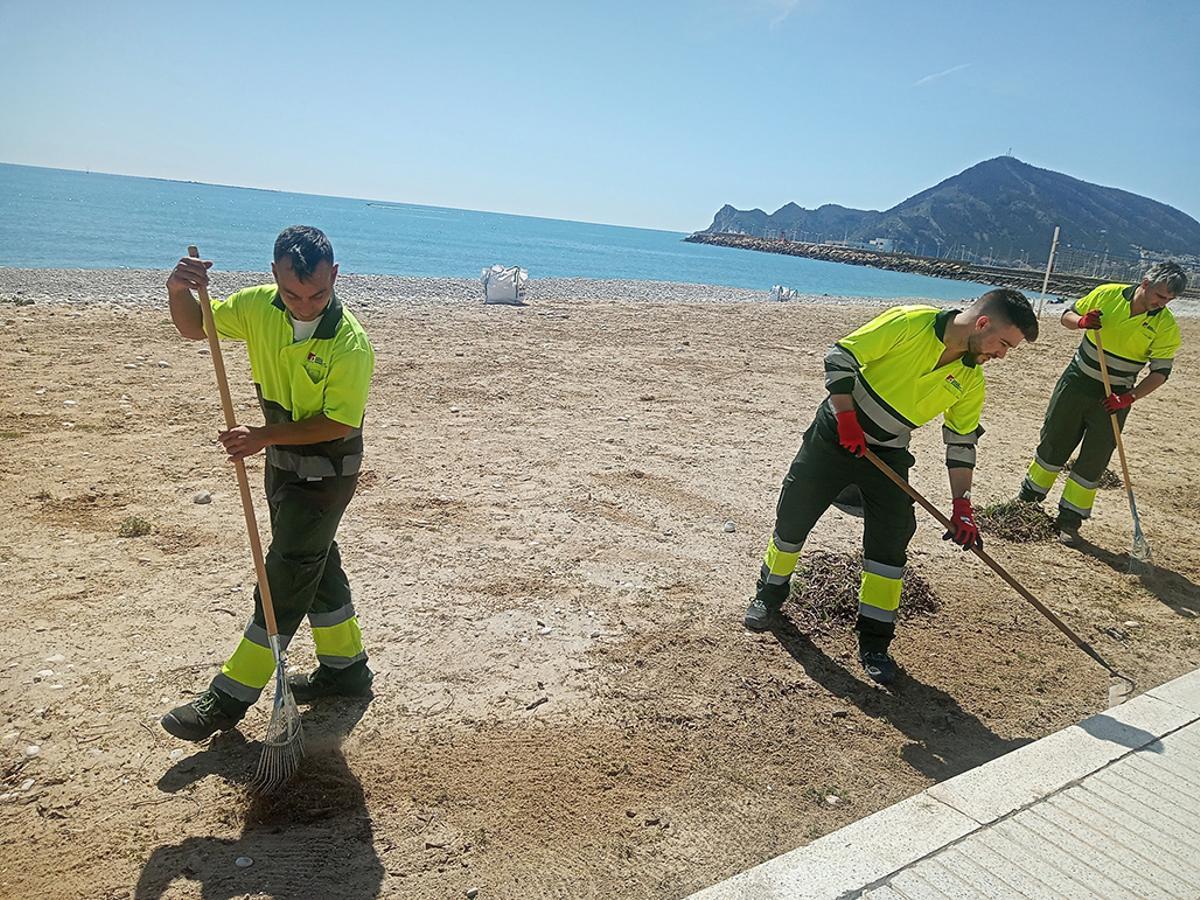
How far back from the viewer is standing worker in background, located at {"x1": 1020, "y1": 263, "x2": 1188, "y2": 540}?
6.02m

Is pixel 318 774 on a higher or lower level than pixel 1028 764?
lower

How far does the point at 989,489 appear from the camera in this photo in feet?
24.5

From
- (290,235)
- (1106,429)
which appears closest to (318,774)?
(290,235)

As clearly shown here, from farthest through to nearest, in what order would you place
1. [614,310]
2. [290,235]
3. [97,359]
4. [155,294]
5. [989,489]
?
1. [614,310]
2. [155,294]
3. [97,359]
4. [989,489]
5. [290,235]

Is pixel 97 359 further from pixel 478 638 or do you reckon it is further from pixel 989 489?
pixel 989 489

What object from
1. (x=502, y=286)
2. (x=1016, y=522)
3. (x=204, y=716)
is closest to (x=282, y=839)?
(x=204, y=716)

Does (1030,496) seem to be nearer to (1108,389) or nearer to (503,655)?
(1108,389)

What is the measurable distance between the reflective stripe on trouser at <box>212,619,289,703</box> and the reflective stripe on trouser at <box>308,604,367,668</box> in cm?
31

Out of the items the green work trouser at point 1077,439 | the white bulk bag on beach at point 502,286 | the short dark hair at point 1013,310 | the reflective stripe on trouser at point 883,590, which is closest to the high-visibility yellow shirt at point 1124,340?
the green work trouser at point 1077,439

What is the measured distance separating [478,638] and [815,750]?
180cm

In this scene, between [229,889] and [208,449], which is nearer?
[229,889]

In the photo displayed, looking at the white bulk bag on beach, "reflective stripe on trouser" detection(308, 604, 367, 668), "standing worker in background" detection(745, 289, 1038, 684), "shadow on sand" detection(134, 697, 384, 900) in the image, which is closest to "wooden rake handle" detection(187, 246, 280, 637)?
"reflective stripe on trouser" detection(308, 604, 367, 668)

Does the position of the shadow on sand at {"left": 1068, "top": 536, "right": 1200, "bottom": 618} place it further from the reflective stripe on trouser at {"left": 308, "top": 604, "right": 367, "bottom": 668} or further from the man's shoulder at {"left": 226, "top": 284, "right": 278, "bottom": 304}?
the man's shoulder at {"left": 226, "top": 284, "right": 278, "bottom": 304}

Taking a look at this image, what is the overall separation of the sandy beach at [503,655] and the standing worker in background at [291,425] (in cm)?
36
